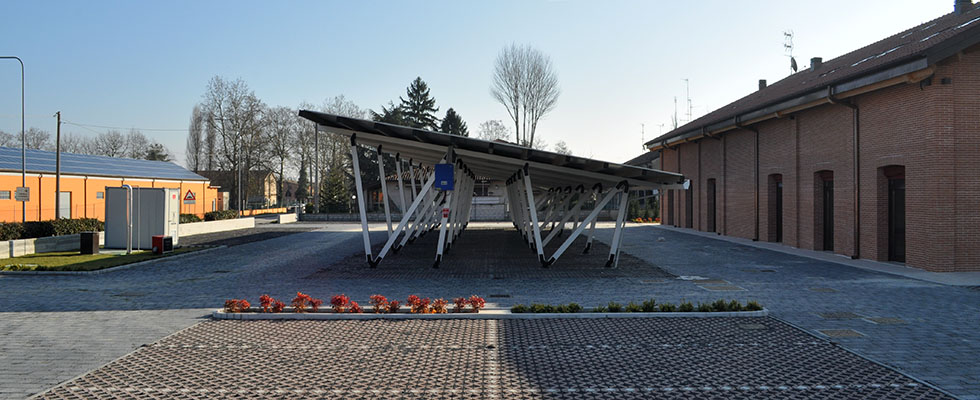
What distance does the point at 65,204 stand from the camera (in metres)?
31.8

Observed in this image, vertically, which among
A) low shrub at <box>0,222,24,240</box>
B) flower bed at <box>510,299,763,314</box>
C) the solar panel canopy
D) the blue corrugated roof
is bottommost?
flower bed at <box>510,299,763,314</box>

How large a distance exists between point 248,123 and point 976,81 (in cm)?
4963

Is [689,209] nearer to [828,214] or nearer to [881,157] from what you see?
[828,214]

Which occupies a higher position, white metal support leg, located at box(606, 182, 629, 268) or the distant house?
the distant house

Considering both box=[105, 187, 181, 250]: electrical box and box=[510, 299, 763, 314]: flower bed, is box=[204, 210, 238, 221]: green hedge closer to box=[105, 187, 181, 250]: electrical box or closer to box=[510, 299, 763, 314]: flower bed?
box=[105, 187, 181, 250]: electrical box


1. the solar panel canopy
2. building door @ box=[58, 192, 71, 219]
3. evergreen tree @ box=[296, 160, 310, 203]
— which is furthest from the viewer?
evergreen tree @ box=[296, 160, 310, 203]

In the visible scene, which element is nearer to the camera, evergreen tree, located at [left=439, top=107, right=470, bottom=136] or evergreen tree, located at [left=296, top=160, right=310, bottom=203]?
evergreen tree, located at [left=296, top=160, right=310, bottom=203]

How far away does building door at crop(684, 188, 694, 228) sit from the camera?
3359 cm

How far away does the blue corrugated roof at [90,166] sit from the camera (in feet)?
98.2

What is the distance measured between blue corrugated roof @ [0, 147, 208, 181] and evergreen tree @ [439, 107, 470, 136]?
29328 mm

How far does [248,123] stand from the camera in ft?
173

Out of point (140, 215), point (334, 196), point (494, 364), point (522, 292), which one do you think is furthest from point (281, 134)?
point (494, 364)

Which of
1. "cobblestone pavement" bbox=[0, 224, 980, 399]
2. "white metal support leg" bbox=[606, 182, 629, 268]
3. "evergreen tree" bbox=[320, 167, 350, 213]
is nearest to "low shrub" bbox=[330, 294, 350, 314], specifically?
"cobblestone pavement" bbox=[0, 224, 980, 399]

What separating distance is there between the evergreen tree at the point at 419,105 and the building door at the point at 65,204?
37.9 m
